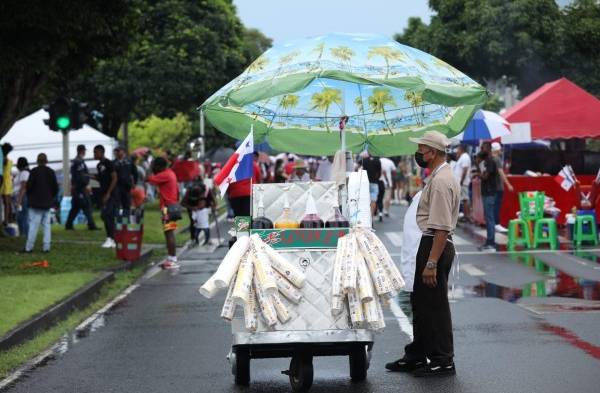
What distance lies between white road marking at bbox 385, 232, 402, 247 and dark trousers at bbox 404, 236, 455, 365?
13693 millimetres

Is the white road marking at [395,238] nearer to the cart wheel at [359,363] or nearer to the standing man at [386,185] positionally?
the standing man at [386,185]

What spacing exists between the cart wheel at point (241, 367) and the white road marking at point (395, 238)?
46.4ft

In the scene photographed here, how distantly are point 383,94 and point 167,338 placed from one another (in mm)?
3277

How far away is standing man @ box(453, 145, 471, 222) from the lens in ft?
92.8

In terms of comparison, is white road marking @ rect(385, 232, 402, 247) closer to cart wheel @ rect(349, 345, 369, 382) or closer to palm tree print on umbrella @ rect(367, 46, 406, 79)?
palm tree print on umbrella @ rect(367, 46, 406, 79)

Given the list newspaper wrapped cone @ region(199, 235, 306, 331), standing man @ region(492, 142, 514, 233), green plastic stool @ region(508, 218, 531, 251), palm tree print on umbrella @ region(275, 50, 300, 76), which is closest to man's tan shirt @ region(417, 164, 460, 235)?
newspaper wrapped cone @ region(199, 235, 306, 331)

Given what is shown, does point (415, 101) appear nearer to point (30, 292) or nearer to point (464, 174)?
point (30, 292)

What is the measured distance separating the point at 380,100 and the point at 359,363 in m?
3.61

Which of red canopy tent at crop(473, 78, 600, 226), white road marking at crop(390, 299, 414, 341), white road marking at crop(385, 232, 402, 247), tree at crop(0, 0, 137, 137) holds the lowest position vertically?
white road marking at crop(390, 299, 414, 341)

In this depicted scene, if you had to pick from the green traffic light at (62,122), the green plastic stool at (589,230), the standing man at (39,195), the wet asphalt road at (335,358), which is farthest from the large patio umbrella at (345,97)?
the green traffic light at (62,122)

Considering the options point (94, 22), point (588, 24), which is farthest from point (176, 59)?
point (94, 22)

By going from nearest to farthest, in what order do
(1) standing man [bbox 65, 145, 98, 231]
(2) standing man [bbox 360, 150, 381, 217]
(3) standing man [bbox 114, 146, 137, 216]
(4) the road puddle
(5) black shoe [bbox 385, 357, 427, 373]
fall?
(5) black shoe [bbox 385, 357, 427, 373] < (4) the road puddle < (3) standing man [bbox 114, 146, 137, 216] < (1) standing man [bbox 65, 145, 98, 231] < (2) standing man [bbox 360, 150, 381, 217]

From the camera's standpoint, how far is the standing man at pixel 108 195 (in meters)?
23.4

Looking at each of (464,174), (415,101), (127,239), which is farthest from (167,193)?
(464,174)
